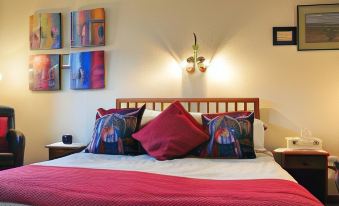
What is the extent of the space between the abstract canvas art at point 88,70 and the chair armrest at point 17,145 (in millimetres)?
792

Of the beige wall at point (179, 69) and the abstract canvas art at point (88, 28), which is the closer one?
the beige wall at point (179, 69)

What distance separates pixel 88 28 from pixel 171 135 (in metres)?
1.75

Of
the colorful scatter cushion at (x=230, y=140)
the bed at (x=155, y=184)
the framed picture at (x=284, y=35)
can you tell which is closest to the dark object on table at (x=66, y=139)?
the bed at (x=155, y=184)

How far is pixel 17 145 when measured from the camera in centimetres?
284

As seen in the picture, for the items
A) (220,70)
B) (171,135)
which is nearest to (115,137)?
(171,135)

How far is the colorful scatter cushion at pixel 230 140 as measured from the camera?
2.25 m

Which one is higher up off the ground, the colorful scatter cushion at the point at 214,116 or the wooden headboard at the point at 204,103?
the wooden headboard at the point at 204,103

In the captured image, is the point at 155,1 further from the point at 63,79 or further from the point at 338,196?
the point at 338,196

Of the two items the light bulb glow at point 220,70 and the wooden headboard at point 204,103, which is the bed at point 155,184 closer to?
the wooden headboard at point 204,103

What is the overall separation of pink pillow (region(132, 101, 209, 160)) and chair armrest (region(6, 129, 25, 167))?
1.16 m

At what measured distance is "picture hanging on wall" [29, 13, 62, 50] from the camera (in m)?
3.45

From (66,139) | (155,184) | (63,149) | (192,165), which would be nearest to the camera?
(155,184)

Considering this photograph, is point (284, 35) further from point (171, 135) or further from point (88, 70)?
point (88, 70)

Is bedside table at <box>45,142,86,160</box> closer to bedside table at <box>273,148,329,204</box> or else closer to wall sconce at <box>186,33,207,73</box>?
wall sconce at <box>186,33,207,73</box>
